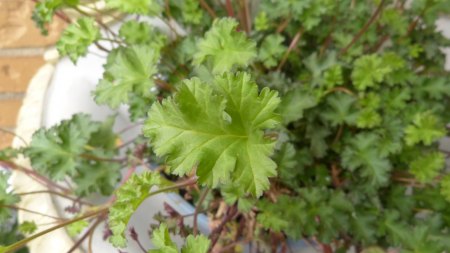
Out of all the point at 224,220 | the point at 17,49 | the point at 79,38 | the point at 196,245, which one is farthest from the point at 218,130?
the point at 17,49

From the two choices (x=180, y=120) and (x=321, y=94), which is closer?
(x=180, y=120)

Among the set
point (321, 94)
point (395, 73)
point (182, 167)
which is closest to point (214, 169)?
point (182, 167)

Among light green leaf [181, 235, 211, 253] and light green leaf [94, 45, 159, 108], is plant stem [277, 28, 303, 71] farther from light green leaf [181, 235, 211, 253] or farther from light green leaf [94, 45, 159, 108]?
light green leaf [181, 235, 211, 253]

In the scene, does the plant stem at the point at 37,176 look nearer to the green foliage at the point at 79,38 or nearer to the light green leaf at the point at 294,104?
the green foliage at the point at 79,38

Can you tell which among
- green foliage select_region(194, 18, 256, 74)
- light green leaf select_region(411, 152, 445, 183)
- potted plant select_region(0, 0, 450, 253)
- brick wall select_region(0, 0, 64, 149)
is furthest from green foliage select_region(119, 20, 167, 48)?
brick wall select_region(0, 0, 64, 149)

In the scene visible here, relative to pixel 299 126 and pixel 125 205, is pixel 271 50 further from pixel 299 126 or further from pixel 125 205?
pixel 125 205

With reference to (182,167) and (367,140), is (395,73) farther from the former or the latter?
(182,167)
